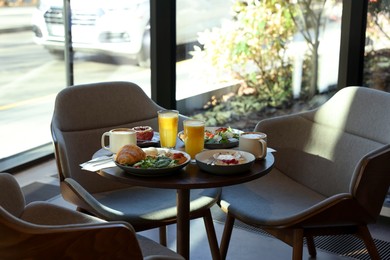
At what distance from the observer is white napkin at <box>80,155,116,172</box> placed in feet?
7.04

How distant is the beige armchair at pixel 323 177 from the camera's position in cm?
232

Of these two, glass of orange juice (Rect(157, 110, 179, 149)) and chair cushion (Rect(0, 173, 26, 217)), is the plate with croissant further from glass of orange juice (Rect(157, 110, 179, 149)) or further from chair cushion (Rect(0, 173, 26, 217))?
chair cushion (Rect(0, 173, 26, 217))

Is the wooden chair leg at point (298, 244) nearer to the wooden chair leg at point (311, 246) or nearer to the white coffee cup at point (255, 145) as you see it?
the white coffee cup at point (255, 145)

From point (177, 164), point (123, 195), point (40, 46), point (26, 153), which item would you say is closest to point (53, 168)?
point (26, 153)

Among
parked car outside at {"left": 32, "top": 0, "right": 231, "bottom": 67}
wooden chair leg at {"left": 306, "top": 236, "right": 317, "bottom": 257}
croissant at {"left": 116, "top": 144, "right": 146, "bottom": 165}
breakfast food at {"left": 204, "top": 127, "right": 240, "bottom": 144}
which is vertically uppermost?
parked car outside at {"left": 32, "top": 0, "right": 231, "bottom": 67}

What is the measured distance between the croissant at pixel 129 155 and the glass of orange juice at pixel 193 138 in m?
0.21

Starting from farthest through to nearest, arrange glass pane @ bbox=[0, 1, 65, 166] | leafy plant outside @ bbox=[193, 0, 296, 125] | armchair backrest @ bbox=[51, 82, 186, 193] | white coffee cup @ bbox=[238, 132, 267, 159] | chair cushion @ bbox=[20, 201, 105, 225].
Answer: glass pane @ bbox=[0, 1, 65, 166]
leafy plant outside @ bbox=[193, 0, 296, 125]
armchair backrest @ bbox=[51, 82, 186, 193]
white coffee cup @ bbox=[238, 132, 267, 159]
chair cushion @ bbox=[20, 201, 105, 225]

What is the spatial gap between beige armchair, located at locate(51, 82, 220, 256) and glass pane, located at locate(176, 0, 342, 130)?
3.22 ft

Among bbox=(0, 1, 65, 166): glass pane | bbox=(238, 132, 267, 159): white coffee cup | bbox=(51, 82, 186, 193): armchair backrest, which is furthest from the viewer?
bbox=(0, 1, 65, 166): glass pane

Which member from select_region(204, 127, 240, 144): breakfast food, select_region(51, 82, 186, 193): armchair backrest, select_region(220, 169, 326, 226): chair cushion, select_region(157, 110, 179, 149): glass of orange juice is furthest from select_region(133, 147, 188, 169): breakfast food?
select_region(51, 82, 186, 193): armchair backrest

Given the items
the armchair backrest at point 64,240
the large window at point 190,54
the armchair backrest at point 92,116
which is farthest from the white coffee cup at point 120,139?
the large window at point 190,54

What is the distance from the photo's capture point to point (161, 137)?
235 cm

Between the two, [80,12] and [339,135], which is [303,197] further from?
[80,12]

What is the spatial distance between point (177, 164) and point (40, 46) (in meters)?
2.70
